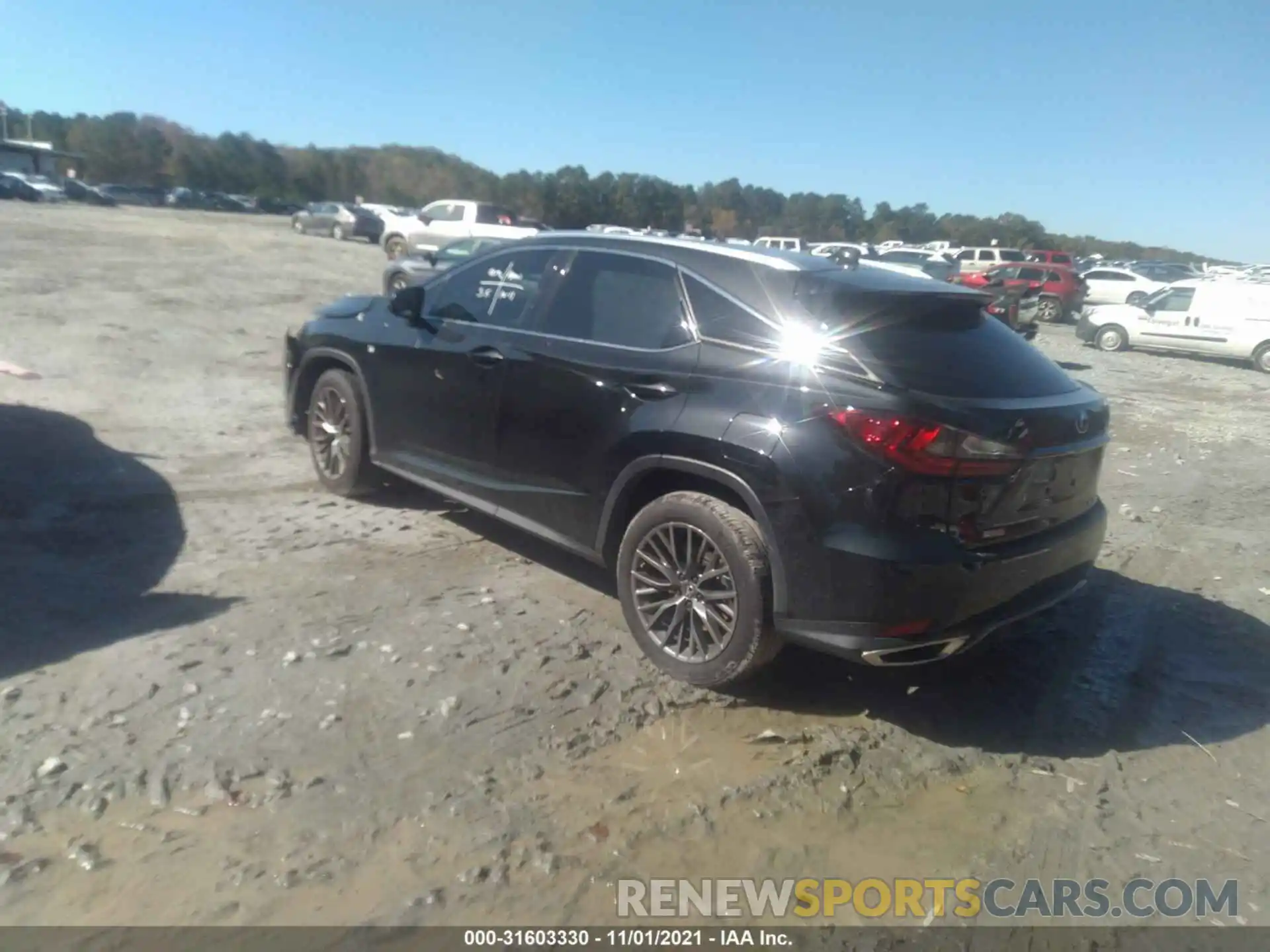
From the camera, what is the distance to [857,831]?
11.1 ft

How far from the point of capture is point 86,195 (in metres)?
59.8

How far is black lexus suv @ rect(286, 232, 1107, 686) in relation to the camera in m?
3.62

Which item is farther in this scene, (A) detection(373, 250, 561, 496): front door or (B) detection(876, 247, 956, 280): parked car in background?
(B) detection(876, 247, 956, 280): parked car in background

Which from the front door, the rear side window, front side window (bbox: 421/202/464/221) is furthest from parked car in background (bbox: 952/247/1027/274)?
the front door

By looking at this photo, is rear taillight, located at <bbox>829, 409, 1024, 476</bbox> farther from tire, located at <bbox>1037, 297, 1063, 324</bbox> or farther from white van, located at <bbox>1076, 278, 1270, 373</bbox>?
tire, located at <bbox>1037, 297, 1063, 324</bbox>

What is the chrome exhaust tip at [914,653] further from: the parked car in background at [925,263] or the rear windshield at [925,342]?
the parked car in background at [925,263]

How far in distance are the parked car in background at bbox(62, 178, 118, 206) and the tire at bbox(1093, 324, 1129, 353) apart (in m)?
53.9

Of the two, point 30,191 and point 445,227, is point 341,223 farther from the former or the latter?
point 30,191

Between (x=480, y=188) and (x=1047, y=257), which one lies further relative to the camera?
(x=480, y=188)

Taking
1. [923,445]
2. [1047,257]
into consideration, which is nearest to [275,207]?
[1047,257]

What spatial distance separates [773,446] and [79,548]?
147 inches

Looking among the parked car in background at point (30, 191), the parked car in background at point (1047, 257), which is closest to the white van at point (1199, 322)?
the parked car in background at point (1047, 257)

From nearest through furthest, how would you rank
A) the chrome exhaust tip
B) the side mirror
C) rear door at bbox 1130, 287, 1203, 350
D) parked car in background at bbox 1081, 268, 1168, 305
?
the chrome exhaust tip < the side mirror < rear door at bbox 1130, 287, 1203, 350 < parked car in background at bbox 1081, 268, 1168, 305

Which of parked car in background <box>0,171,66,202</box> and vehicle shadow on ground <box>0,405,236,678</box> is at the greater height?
vehicle shadow on ground <box>0,405,236,678</box>
